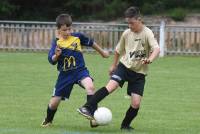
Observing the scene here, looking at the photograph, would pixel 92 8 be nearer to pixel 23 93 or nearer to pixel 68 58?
pixel 23 93

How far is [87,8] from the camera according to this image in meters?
38.5

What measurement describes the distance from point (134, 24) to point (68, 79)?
1200 mm

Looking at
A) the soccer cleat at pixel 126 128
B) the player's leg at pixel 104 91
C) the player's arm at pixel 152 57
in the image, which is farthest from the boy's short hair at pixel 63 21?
the soccer cleat at pixel 126 128

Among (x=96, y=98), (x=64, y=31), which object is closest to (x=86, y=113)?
(x=96, y=98)

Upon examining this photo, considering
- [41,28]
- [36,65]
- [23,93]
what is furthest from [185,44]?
[23,93]

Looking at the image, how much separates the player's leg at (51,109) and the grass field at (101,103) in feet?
0.38

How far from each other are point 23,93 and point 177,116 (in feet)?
13.6

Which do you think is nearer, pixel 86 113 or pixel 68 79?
pixel 86 113

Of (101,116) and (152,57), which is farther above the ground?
(152,57)

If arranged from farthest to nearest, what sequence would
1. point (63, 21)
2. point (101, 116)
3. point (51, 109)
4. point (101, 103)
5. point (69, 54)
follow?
point (101, 103)
point (51, 109)
point (69, 54)
point (63, 21)
point (101, 116)

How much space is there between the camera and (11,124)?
948cm

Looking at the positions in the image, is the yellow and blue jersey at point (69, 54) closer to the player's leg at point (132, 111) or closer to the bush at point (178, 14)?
the player's leg at point (132, 111)

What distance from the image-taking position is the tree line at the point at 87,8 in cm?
3709

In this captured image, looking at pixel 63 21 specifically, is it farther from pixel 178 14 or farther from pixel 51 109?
pixel 178 14
